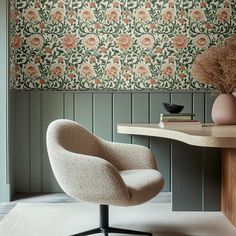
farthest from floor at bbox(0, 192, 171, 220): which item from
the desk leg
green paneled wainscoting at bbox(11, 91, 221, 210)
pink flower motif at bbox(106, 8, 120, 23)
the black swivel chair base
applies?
pink flower motif at bbox(106, 8, 120, 23)

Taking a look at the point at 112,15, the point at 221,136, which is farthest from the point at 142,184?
the point at 112,15

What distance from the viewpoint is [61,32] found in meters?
4.19

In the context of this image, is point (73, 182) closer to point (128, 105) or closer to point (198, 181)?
point (198, 181)

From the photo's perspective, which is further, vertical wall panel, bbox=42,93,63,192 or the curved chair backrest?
vertical wall panel, bbox=42,93,63,192

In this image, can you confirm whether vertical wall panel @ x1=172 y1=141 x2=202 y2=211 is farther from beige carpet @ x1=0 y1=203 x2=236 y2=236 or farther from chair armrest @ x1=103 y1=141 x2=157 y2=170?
chair armrest @ x1=103 y1=141 x2=157 y2=170

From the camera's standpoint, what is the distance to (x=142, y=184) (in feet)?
8.75

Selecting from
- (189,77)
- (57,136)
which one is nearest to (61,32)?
(189,77)

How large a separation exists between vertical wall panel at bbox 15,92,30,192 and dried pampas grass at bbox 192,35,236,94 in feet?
5.26

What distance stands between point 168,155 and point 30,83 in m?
1.40

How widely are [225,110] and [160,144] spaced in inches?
37.9

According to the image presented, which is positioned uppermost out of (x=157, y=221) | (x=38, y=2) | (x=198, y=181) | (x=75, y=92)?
(x=38, y=2)

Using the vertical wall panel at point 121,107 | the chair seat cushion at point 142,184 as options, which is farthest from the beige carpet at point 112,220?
the vertical wall panel at point 121,107

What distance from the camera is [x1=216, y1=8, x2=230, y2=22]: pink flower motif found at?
165 inches

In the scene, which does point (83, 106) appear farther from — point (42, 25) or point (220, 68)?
point (220, 68)
